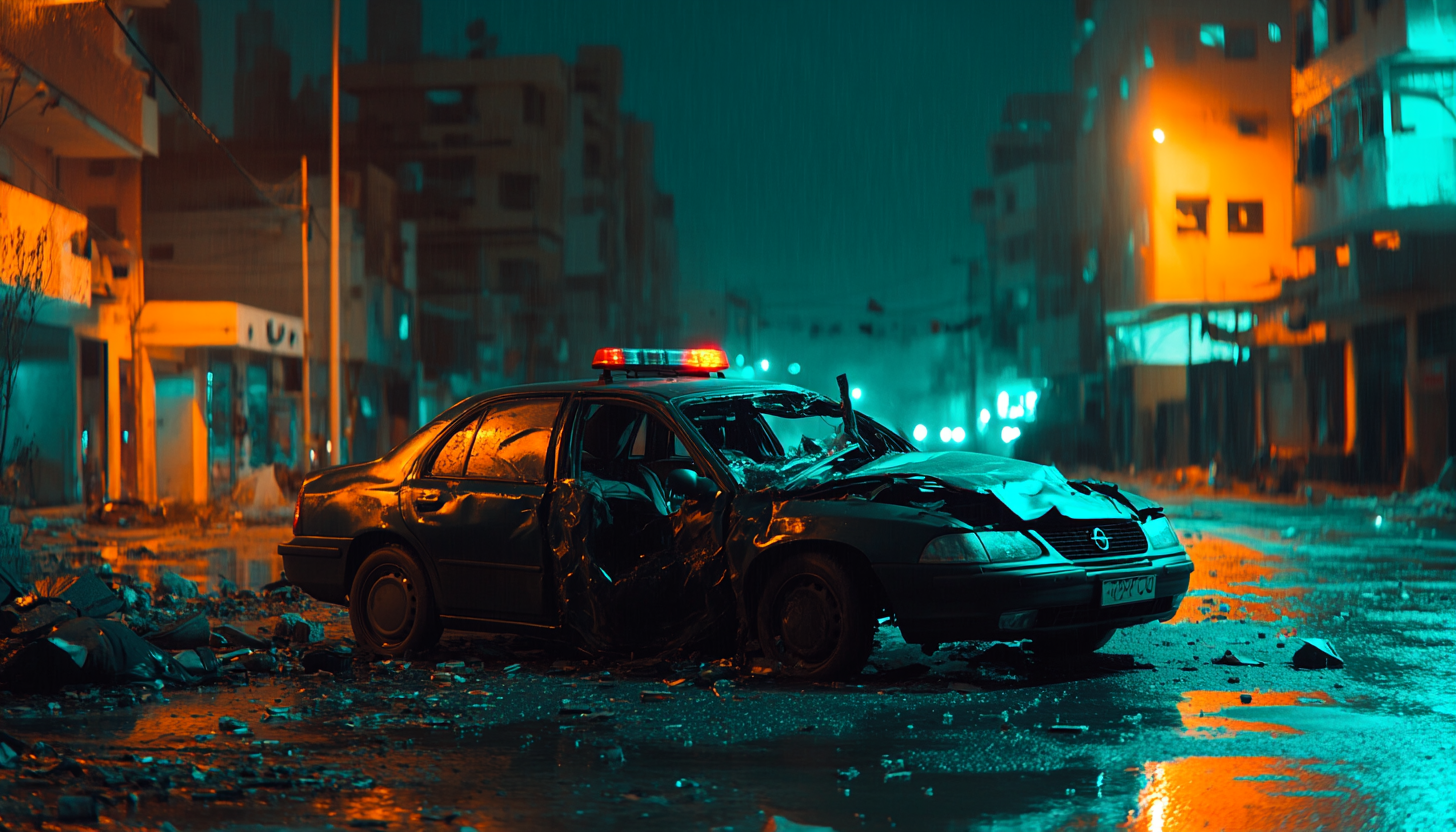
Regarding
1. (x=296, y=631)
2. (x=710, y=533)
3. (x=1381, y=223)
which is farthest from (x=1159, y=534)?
(x=1381, y=223)

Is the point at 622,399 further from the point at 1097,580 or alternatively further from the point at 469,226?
the point at 469,226

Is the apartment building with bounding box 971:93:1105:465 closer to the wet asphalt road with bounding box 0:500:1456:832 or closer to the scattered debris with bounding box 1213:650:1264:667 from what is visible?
Answer: the scattered debris with bounding box 1213:650:1264:667

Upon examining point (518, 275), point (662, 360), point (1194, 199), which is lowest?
point (662, 360)

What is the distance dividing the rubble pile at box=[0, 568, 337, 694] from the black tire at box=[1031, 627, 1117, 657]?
3.71 meters

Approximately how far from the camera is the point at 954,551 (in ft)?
22.9

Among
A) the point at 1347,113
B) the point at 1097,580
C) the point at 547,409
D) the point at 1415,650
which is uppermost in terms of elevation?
the point at 1347,113

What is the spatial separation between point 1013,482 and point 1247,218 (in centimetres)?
Result: 4515

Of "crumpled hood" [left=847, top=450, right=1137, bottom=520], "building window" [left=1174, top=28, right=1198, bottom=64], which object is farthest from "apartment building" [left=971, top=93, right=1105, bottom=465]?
"crumpled hood" [left=847, top=450, right=1137, bottom=520]

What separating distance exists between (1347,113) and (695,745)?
32.9 meters

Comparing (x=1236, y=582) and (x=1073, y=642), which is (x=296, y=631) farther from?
(x=1236, y=582)

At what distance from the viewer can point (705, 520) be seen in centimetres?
770

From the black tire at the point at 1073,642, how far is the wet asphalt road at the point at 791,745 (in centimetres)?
13

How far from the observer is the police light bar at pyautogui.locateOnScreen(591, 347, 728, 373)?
869 cm

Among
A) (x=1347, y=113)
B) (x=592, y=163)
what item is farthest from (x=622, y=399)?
(x=592, y=163)
